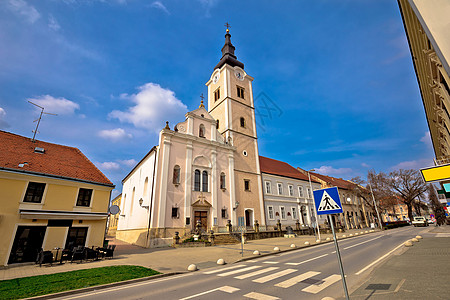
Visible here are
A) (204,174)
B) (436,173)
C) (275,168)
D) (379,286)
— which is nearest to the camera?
(436,173)

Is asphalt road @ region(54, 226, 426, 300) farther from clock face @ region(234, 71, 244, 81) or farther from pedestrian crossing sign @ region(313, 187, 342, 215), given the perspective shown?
clock face @ region(234, 71, 244, 81)

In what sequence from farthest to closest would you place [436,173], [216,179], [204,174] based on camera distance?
[216,179] → [204,174] → [436,173]

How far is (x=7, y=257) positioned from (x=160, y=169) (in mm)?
13424

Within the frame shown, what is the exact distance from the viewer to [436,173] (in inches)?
203

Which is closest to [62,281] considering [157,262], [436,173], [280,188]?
[157,262]

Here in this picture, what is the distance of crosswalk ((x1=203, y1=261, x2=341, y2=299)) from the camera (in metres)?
6.83

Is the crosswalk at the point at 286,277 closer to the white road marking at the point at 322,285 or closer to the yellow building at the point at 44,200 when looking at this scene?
the white road marking at the point at 322,285

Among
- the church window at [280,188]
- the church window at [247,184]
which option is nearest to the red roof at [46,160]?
the church window at [247,184]

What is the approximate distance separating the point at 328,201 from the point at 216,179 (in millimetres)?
22758

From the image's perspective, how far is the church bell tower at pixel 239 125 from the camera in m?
30.1

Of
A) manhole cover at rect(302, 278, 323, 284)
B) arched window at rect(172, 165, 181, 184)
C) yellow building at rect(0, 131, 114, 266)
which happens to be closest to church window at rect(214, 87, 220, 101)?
arched window at rect(172, 165, 181, 184)

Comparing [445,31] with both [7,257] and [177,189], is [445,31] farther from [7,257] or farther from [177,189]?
[177,189]

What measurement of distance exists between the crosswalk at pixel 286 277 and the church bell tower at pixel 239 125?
1826 cm

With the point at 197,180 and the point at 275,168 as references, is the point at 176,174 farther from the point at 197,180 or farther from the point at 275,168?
the point at 275,168
